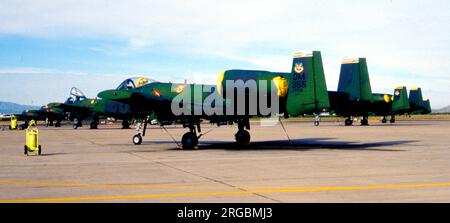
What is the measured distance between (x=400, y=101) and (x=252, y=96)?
51006 millimetres

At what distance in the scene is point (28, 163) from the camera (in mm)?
15055

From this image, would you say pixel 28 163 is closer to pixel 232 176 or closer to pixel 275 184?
pixel 232 176

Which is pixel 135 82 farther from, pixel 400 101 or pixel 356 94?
pixel 400 101

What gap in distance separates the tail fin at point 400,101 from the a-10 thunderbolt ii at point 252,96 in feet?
159

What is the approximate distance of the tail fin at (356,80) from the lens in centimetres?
5381

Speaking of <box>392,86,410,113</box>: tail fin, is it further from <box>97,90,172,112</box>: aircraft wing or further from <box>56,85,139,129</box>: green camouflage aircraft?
<box>97,90,172,112</box>: aircraft wing

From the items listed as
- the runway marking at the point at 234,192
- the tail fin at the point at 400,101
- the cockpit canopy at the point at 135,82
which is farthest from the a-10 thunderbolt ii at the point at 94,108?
the tail fin at the point at 400,101

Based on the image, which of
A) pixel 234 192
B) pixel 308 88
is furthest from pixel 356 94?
pixel 234 192

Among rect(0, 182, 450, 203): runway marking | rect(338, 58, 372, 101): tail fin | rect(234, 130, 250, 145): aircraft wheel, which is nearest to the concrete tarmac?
rect(0, 182, 450, 203): runway marking

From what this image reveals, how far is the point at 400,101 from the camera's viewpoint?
64.3 metres

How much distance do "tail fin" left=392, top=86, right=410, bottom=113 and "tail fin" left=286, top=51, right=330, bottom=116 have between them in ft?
158

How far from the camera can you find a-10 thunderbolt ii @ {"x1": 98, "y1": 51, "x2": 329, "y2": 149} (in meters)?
19.0
